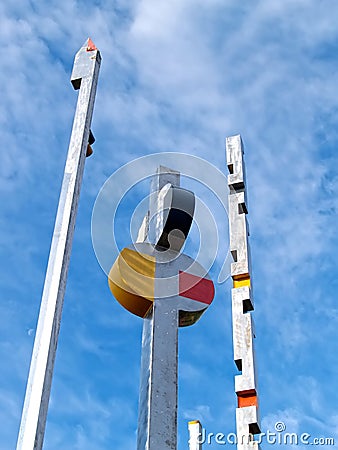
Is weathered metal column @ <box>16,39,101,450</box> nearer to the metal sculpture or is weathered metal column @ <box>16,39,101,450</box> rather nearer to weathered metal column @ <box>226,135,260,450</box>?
the metal sculpture

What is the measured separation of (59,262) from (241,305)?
1539 millimetres

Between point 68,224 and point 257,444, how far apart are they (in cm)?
203

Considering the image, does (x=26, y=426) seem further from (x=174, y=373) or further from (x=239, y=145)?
(x=239, y=145)

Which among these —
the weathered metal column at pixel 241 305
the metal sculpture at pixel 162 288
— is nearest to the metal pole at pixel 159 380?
the metal sculpture at pixel 162 288

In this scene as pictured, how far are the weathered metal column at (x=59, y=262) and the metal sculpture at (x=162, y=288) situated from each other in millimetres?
1285

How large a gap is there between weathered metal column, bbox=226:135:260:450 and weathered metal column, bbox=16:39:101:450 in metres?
1.42

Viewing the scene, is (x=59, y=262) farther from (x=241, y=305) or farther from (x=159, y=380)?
(x=159, y=380)

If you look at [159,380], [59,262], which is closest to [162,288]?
[159,380]

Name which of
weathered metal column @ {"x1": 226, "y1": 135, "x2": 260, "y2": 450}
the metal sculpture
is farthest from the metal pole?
weathered metal column @ {"x1": 226, "y1": 135, "x2": 260, "y2": 450}

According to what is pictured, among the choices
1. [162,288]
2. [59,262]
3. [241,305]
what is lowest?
[59,262]

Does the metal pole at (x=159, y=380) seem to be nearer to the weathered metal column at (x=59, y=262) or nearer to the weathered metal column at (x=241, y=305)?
the weathered metal column at (x=241, y=305)

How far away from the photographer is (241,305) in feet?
17.1

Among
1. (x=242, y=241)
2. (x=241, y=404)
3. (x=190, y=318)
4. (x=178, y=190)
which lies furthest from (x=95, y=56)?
(x=241, y=404)

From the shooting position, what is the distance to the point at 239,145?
644 centimetres
